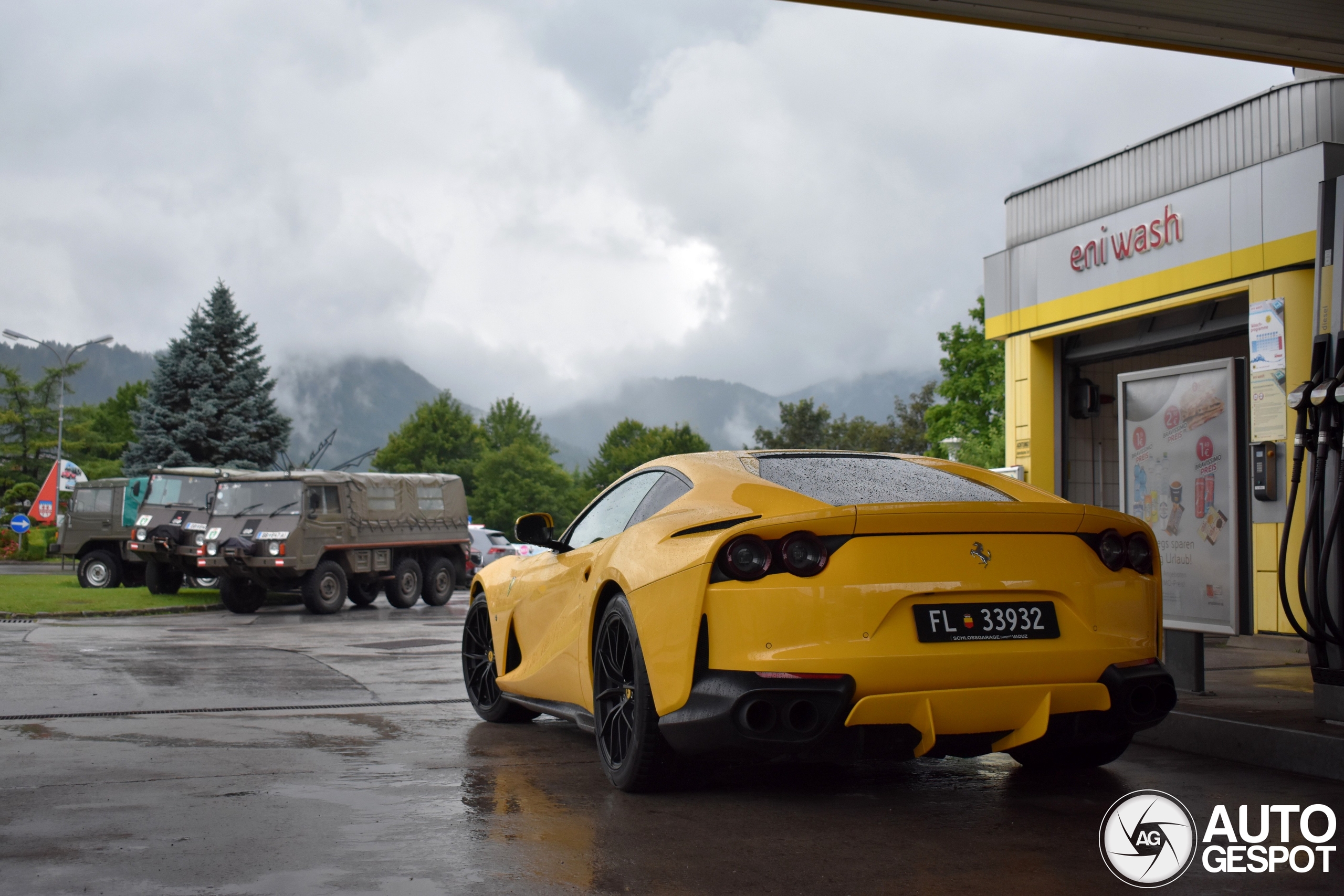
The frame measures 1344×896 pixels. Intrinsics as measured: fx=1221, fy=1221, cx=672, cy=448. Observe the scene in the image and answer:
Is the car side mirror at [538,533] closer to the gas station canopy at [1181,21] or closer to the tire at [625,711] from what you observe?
the tire at [625,711]

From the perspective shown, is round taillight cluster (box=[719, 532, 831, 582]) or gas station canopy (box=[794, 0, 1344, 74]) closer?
round taillight cluster (box=[719, 532, 831, 582])

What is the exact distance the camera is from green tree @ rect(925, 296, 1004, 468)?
5094 cm

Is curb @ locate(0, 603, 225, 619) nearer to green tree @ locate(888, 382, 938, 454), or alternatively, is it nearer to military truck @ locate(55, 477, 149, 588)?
military truck @ locate(55, 477, 149, 588)

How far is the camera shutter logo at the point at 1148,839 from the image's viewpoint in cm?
363

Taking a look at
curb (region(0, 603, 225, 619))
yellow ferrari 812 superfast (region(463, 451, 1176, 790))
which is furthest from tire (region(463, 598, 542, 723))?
curb (region(0, 603, 225, 619))

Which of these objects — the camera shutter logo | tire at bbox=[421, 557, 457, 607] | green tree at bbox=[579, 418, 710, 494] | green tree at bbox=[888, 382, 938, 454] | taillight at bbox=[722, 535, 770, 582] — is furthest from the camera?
green tree at bbox=[579, 418, 710, 494]

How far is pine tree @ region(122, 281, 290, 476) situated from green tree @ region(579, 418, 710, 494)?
182ft

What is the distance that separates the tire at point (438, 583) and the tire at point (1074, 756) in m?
18.2

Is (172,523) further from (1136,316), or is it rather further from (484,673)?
(484,673)

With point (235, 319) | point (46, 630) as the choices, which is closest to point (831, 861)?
point (46, 630)

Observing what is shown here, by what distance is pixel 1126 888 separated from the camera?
11.3 ft

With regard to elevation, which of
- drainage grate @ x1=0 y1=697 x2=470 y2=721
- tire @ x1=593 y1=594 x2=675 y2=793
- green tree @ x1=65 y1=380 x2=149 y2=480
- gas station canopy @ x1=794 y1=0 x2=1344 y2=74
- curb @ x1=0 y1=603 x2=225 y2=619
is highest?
green tree @ x1=65 y1=380 x2=149 y2=480

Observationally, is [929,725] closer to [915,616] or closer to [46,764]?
[915,616]

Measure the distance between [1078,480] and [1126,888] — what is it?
42.3 feet
